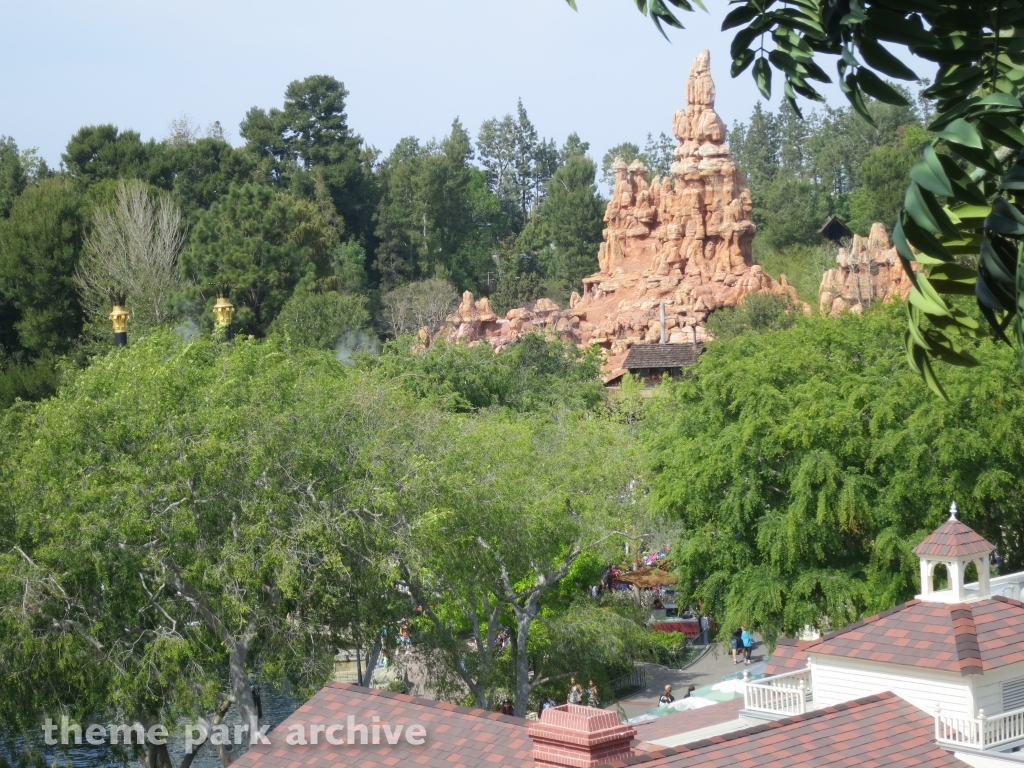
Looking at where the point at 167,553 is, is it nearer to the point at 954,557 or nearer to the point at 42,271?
the point at 954,557

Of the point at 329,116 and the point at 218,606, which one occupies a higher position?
the point at 329,116

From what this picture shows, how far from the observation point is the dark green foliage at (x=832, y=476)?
76.0 ft

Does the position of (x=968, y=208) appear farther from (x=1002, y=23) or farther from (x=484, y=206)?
(x=484, y=206)

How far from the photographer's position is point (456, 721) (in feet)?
42.6

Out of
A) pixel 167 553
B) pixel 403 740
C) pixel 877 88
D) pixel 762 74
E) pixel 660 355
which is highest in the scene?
pixel 762 74

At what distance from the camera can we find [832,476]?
2345 centimetres

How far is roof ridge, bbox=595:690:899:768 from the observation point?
1144cm

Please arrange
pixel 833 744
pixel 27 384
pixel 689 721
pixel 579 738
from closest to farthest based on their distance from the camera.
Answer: pixel 579 738 < pixel 833 744 < pixel 689 721 < pixel 27 384

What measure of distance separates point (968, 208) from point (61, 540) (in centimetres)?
1646

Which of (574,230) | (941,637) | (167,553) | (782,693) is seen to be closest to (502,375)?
(167,553)

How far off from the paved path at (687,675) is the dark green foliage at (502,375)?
8461 millimetres

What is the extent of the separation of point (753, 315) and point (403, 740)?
4713cm

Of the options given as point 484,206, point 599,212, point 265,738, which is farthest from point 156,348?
point 484,206

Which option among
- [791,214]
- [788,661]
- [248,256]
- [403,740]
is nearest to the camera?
[403,740]
